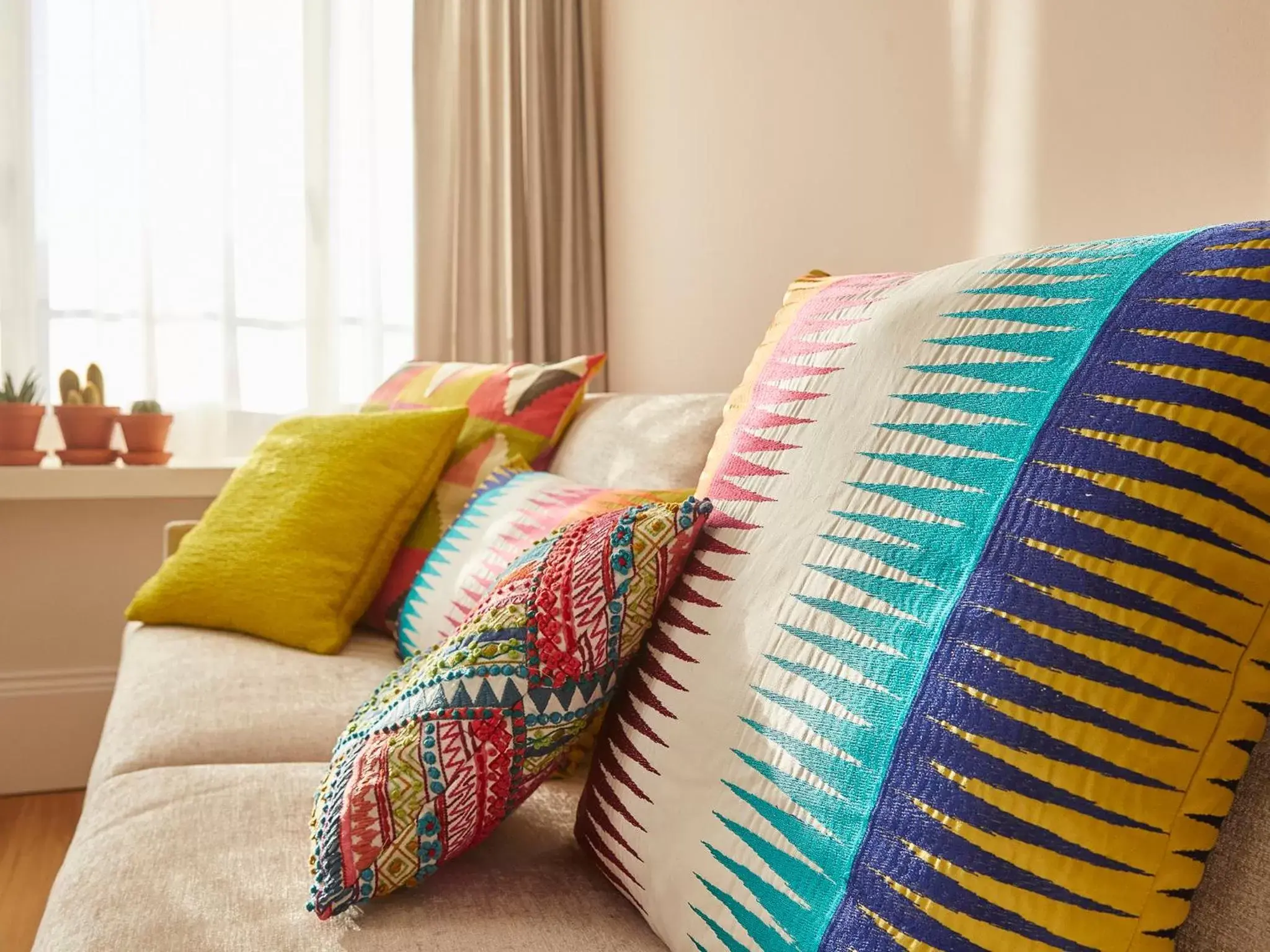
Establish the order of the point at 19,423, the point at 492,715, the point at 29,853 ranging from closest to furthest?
the point at 492,715 < the point at 29,853 < the point at 19,423

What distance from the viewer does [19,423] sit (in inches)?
98.5

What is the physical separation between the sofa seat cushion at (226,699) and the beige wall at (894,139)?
0.96 meters

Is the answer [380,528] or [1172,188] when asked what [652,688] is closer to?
[1172,188]

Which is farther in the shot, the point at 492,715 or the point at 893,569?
the point at 492,715

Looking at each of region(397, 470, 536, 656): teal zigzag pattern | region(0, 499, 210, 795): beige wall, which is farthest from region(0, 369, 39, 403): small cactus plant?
region(397, 470, 536, 656): teal zigzag pattern

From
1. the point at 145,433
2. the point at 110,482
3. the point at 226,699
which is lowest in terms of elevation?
the point at 226,699

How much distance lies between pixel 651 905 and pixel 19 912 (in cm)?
166

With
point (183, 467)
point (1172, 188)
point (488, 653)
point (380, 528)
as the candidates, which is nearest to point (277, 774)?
point (488, 653)

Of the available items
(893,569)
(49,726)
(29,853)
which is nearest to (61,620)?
(49,726)

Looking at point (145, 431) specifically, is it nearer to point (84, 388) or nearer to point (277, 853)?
point (84, 388)

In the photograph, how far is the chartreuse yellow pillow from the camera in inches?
66.1

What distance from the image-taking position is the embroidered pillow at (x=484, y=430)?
177 centimetres

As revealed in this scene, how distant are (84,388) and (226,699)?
5.16ft

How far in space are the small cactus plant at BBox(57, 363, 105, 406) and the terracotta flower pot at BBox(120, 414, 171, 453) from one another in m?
0.08
